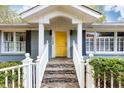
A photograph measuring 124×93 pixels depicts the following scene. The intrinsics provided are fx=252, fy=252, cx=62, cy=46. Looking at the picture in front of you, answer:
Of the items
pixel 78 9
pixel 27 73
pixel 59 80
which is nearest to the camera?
pixel 27 73

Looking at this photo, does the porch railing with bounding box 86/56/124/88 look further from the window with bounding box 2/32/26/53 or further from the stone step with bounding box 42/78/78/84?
the window with bounding box 2/32/26/53

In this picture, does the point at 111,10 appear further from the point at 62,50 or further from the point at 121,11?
the point at 62,50

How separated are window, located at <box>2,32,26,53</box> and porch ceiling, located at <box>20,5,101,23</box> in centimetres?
Result: 359

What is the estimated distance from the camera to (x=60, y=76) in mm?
8664

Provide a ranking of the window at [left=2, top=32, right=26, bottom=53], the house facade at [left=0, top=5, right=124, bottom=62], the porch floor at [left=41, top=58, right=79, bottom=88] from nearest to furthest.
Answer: the porch floor at [left=41, top=58, right=79, bottom=88], the house facade at [left=0, top=5, right=124, bottom=62], the window at [left=2, top=32, right=26, bottom=53]

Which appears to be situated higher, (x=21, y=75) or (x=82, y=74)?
(x=21, y=75)

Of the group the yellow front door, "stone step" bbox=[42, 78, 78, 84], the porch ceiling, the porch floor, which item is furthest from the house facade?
"stone step" bbox=[42, 78, 78, 84]

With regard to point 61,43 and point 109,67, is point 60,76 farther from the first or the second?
point 61,43

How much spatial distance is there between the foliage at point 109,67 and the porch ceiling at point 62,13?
4.44 m

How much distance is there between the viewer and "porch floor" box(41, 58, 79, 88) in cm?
804

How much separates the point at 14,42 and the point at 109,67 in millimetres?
9045

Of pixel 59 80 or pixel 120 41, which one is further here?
pixel 120 41

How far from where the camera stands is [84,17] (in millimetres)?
10289

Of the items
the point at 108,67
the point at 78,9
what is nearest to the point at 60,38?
the point at 78,9
